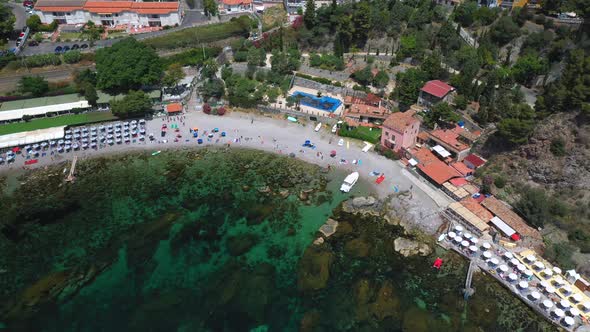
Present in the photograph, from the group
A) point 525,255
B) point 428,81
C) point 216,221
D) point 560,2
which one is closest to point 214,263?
point 216,221

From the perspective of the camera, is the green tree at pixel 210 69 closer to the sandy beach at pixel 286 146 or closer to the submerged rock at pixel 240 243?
the sandy beach at pixel 286 146

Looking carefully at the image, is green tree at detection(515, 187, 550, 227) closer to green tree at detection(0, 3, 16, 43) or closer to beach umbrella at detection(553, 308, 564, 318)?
beach umbrella at detection(553, 308, 564, 318)

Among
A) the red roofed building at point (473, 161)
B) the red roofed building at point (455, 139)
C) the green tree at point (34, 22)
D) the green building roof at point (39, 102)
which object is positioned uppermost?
the green tree at point (34, 22)

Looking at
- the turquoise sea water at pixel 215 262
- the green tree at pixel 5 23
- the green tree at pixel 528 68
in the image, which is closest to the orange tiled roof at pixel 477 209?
the turquoise sea water at pixel 215 262

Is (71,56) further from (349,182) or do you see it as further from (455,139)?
(455,139)

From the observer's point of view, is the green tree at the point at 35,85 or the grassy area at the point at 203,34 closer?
the green tree at the point at 35,85

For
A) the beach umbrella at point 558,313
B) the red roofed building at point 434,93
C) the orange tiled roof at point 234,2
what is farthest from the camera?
the orange tiled roof at point 234,2

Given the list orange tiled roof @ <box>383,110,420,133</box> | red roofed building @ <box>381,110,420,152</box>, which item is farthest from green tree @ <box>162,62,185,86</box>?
orange tiled roof @ <box>383,110,420,133</box>

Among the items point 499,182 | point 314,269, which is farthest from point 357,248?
point 499,182
